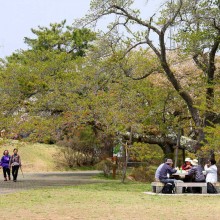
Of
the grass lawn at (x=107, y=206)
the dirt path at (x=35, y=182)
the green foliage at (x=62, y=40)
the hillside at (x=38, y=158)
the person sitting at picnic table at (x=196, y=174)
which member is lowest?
the grass lawn at (x=107, y=206)

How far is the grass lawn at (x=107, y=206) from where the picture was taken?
10672 mm

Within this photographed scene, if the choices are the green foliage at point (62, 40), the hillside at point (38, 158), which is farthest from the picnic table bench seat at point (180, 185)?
the green foliage at point (62, 40)

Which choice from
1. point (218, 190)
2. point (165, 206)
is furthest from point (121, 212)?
point (218, 190)

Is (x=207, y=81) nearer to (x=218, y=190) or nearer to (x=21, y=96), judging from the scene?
(x=218, y=190)

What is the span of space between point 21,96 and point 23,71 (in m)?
1.45

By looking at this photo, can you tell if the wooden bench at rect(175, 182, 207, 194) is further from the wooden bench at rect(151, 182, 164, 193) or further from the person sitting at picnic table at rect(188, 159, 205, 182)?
the wooden bench at rect(151, 182, 164, 193)

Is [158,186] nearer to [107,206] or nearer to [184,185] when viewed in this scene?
[184,185]

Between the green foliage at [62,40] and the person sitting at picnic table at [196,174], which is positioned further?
the green foliage at [62,40]

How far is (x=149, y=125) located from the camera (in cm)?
2531

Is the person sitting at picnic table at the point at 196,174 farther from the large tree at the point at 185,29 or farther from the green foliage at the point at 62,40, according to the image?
the green foliage at the point at 62,40

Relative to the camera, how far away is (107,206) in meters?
12.5

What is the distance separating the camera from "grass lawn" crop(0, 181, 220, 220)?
35.0 feet

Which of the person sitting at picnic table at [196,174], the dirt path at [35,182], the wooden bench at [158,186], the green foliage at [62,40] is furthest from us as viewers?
the green foliage at [62,40]

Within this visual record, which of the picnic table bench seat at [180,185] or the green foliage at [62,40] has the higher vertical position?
the green foliage at [62,40]
